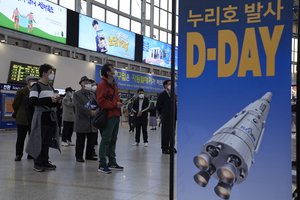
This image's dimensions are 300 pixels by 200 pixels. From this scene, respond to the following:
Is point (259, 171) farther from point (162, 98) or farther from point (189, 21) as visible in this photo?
point (162, 98)

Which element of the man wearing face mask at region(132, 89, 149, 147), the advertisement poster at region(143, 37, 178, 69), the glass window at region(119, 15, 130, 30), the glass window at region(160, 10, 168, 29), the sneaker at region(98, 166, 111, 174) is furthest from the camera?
the glass window at region(160, 10, 168, 29)

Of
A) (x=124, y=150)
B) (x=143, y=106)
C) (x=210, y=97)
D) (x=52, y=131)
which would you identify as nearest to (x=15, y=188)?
(x=52, y=131)

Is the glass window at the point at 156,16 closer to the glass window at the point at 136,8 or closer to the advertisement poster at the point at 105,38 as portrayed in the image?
the glass window at the point at 136,8

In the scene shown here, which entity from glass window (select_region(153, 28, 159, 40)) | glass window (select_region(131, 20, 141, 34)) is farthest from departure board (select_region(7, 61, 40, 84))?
glass window (select_region(153, 28, 159, 40))

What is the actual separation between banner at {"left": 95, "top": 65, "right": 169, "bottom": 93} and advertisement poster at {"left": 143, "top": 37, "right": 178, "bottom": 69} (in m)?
1.09

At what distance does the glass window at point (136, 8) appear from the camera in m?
27.9

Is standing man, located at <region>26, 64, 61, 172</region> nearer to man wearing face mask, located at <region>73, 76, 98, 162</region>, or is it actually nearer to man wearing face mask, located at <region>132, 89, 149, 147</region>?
man wearing face mask, located at <region>73, 76, 98, 162</region>

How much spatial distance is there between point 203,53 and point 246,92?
1.14 feet

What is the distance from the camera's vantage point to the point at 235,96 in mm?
2320

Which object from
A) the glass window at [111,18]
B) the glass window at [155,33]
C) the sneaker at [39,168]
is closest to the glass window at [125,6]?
the glass window at [111,18]

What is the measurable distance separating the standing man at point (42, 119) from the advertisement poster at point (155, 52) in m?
20.7

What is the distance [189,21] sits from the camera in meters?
2.45

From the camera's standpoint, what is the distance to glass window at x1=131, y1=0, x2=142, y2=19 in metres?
27.9

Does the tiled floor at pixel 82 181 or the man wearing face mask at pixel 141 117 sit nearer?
the tiled floor at pixel 82 181
